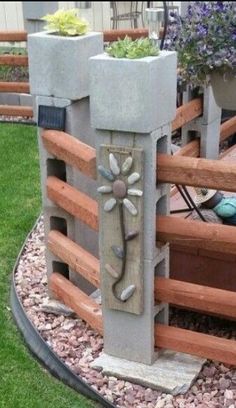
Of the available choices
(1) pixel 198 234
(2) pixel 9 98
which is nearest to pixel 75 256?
(1) pixel 198 234

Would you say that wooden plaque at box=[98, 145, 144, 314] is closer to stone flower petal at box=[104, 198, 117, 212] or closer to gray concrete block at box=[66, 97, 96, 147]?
stone flower petal at box=[104, 198, 117, 212]

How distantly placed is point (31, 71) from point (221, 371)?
5.17 feet

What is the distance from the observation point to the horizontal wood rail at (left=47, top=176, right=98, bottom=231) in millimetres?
2664

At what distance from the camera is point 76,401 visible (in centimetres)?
250

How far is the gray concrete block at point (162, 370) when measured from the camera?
97.3 inches

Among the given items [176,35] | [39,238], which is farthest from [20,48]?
[176,35]

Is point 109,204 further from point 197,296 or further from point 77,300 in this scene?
point 77,300

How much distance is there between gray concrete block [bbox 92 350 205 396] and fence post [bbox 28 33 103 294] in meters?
0.64

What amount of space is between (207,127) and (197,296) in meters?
1.96

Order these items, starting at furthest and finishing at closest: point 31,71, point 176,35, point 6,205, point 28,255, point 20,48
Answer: point 20,48 → point 6,205 → point 28,255 → point 176,35 → point 31,71

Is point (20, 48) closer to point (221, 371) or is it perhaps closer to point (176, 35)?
point (176, 35)

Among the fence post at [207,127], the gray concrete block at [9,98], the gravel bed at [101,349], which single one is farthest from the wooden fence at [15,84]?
the gravel bed at [101,349]

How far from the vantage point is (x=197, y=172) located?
2.20 metres

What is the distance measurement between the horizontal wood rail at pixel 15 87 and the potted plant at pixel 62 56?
3748 millimetres
